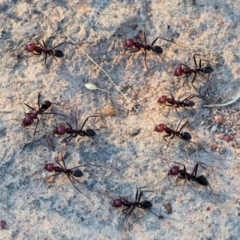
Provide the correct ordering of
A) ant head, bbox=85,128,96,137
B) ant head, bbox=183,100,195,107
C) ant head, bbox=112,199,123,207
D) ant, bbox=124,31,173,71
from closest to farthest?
ant head, bbox=112,199,123,207 → ant head, bbox=85,128,96,137 → ant head, bbox=183,100,195,107 → ant, bbox=124,31,173,71

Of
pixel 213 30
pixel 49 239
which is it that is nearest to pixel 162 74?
pixel 213 30

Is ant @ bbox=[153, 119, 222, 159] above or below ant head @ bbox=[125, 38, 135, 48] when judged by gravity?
below

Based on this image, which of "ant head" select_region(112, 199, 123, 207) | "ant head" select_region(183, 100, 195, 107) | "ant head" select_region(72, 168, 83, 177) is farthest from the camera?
"ant head" select_region(183, 100, 195, 107)

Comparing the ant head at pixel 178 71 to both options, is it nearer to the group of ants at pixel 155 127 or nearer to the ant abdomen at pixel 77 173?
the group of ants at pixel 155 127

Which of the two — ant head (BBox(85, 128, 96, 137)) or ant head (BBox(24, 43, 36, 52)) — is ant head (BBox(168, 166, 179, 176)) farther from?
ant head (BBox(24, 43, 36, 52))

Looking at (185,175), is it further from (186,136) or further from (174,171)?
(186,136)

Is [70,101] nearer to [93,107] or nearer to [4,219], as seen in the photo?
[93,107]

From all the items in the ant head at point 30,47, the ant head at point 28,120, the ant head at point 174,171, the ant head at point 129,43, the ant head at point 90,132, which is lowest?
the ant head at point 174,171

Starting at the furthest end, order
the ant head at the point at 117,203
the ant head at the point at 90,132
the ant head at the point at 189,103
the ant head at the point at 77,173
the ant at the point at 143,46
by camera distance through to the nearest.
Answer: the ant at the point at 143,46
the ant head at the point at 189,103
the ant head at the point at 90,132
the ant head at the point at 77,173
the ant head at the point at 117,203

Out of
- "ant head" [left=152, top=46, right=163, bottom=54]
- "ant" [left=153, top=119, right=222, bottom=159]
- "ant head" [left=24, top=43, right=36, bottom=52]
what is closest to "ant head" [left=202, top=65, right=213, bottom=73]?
"ant head" [left=152, top=46, right=163, bottom=54]

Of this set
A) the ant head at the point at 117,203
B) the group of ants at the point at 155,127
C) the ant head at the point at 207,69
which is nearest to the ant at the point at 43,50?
the group of ants at the point at 155,127
